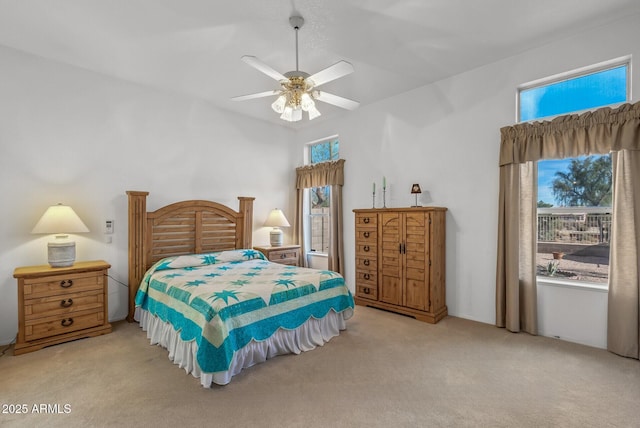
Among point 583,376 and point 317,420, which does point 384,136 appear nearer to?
point 583,376

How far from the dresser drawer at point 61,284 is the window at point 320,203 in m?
3.34

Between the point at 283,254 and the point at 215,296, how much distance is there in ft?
8.38

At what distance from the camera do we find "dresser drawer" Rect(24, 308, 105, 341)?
2945 mm

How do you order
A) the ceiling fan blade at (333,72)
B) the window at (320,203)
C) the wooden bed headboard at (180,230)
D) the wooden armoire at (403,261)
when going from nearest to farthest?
the ceiling fan blade at (333,72), the wooden armoire at (403,261), the wooden bed headboard at (180,230), the window at (320,203)

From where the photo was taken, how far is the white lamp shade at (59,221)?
3119 mm

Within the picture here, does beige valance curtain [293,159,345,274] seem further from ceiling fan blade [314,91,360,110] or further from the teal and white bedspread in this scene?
ceiling fan blade [314,91,360,110]

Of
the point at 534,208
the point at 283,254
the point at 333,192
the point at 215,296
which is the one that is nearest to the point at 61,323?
the point at 215,296

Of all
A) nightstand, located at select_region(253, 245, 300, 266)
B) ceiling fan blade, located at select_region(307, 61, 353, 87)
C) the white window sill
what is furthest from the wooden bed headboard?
the white window sill

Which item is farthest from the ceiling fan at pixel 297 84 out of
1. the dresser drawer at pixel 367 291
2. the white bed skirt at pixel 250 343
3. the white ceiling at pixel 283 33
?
the dresser drawer at pixel 367 291

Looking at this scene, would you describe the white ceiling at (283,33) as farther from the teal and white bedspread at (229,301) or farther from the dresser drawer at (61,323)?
the dresser drawer at (61,323)

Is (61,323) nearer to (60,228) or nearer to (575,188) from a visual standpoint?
(60,228)

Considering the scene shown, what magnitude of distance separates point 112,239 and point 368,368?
3.34m

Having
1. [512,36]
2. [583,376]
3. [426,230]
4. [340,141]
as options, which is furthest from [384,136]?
[583,376]

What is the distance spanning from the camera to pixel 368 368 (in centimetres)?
259
